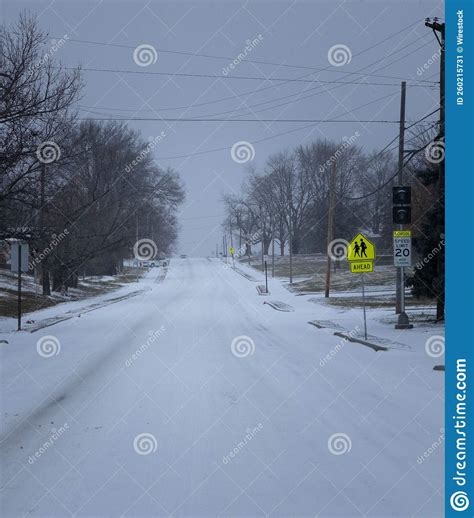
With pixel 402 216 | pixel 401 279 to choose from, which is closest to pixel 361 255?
pixel 402 216

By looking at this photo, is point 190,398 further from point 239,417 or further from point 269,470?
point 269,470

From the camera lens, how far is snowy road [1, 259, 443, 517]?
536 cm

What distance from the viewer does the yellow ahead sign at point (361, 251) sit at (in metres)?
16.7

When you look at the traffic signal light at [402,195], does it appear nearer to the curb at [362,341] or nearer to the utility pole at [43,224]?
the curb at [362,341]

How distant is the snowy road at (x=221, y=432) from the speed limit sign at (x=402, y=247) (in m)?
4.80

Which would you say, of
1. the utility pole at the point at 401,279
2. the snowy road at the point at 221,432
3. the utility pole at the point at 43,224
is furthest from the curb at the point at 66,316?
the utility pole at the point at 401,279

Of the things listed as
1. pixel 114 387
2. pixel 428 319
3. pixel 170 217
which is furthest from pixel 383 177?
pixel 114 387

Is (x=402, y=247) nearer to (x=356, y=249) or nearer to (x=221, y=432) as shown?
(x=356, y=249)

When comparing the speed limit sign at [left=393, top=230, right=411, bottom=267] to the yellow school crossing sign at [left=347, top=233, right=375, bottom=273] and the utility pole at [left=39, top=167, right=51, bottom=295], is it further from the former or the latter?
the utility pole at [left=39, top=167, right=51, bottom=295]

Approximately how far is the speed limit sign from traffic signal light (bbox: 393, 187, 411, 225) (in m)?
0.44

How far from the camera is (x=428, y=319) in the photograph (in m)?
21.7

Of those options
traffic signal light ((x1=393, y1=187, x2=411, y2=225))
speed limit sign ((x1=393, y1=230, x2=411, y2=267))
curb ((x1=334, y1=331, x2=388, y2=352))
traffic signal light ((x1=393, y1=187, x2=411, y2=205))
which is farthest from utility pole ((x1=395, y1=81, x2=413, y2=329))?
curb ((x1=334, y1=331, x2=388, y2=352))

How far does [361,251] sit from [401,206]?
9.62 ft

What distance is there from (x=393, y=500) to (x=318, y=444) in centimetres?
165
